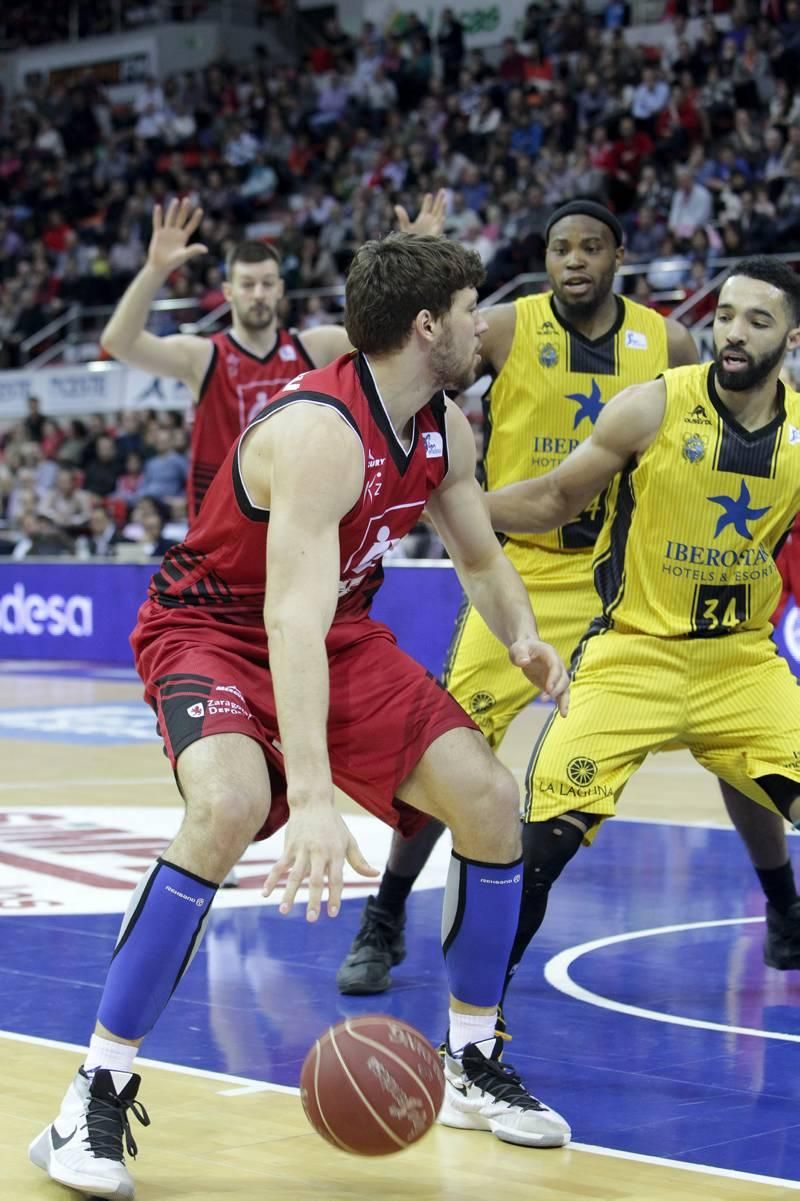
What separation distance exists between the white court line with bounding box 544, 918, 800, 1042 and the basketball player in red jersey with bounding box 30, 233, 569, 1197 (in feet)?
3.00

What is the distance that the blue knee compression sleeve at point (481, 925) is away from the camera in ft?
A: 13.3

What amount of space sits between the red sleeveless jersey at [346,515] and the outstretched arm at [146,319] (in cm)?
266

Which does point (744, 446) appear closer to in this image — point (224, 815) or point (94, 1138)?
point (224, 815)

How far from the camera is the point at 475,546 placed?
4.32 m

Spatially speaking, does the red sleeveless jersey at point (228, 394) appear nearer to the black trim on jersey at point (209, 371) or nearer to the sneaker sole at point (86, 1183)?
the black trim on jersey at point (209, 371)

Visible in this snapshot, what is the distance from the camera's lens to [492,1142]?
3971 millimetres

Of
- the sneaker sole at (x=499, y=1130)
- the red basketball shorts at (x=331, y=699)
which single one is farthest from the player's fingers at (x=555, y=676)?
the sneaker sole at (x=499, y=1130)

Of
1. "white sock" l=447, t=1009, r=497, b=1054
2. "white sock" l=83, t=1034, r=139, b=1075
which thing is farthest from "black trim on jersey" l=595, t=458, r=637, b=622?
"white sock" l=83, t=1034, r=139, b=1075

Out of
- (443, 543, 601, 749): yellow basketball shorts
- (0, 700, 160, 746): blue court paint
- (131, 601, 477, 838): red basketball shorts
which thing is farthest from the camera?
(0, 700, 160, 746): blue court paint

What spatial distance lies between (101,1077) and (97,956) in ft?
6.99

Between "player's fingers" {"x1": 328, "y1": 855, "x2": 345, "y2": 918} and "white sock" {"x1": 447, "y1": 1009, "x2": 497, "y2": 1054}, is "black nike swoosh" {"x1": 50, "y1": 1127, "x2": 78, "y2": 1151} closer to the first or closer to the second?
"player's fingers" {"x1": 328, "y1": 855, "x2": 345, "y2": 918}

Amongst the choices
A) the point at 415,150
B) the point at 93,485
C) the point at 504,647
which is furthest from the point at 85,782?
the point at 415,150

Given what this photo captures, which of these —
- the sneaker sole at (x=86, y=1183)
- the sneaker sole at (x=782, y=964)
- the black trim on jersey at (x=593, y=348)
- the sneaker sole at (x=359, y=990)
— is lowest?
the sneaker sole at (x=782, y=964)

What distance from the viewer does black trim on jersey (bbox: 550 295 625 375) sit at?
230 inches
